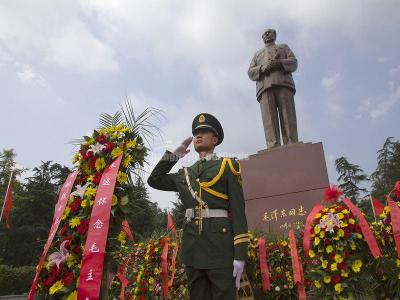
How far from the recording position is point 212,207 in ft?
8.44

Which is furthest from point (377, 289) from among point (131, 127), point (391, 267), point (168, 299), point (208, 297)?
point (131, 127)

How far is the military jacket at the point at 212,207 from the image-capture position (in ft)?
7.86

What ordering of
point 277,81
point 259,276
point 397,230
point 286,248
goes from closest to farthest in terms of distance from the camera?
point 397,230, point 259,276, point 286,248, point 277,81

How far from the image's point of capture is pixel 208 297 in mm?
2453

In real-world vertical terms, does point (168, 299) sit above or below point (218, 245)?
below

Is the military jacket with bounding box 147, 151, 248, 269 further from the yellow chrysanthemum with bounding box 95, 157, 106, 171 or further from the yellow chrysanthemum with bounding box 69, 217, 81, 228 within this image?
the yellow chrysanthemum with bounding box 69, 217, 81, 228

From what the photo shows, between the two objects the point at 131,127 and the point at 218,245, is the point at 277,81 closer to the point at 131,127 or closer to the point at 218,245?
the point at 131,127

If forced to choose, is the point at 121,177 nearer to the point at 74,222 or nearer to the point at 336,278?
the point at 74,222

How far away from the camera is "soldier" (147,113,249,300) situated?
2367 millimetres

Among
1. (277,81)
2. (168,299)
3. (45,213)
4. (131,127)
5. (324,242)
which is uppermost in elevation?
(45,213)

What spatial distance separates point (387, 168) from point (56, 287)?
32.1m

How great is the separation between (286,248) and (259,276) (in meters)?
0.47

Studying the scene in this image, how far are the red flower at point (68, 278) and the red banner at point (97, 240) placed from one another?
0.68 feet

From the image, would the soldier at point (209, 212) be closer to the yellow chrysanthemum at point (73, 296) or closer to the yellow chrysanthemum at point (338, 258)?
the yellow chrysanthemum at point (73, 296)
